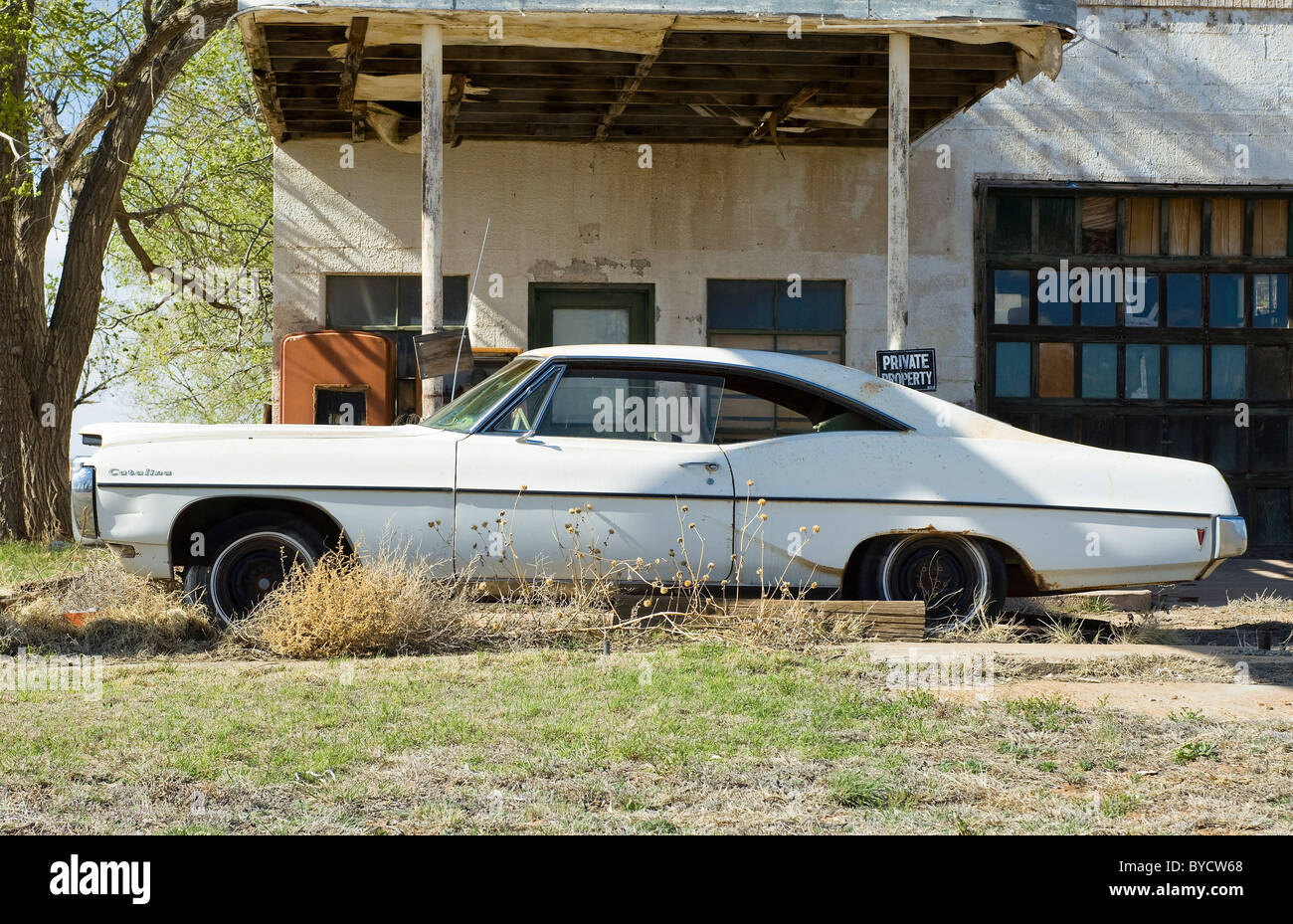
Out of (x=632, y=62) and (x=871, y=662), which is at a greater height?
(x=632, y=62)

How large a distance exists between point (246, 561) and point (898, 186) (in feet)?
16.1

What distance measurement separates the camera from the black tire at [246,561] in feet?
21.4

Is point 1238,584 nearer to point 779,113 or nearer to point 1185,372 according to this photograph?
point 1185,372

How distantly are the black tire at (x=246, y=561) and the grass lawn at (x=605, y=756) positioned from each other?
0.74 metres

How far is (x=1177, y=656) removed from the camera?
629 centimetres

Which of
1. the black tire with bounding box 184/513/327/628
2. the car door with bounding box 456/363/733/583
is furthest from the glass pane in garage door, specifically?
the black tire with bounding box 184/513/327/628

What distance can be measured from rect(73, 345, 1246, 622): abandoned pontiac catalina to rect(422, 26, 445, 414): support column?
68.1 inches

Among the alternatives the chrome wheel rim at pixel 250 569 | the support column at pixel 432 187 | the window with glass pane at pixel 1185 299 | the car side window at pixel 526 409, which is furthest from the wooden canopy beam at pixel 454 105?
the window with glass pane at pixel 1185 299

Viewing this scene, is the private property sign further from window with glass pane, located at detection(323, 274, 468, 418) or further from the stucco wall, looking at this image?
window with glass pane, located at detection(323, 274, 468, 418)

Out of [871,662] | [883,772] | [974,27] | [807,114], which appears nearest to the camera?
[883,772]

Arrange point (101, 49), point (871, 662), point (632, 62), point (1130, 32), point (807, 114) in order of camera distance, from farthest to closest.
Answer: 1. point (101, 49)
2. point (1130, 32)
3. point (807, 114)
4. point (632, 62)
5. point (871, 662)

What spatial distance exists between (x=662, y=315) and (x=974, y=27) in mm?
3781

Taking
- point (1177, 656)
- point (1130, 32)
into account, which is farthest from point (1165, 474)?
point (1130, 32)

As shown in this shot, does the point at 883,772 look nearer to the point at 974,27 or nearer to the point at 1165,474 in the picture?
the point at 1165,474
